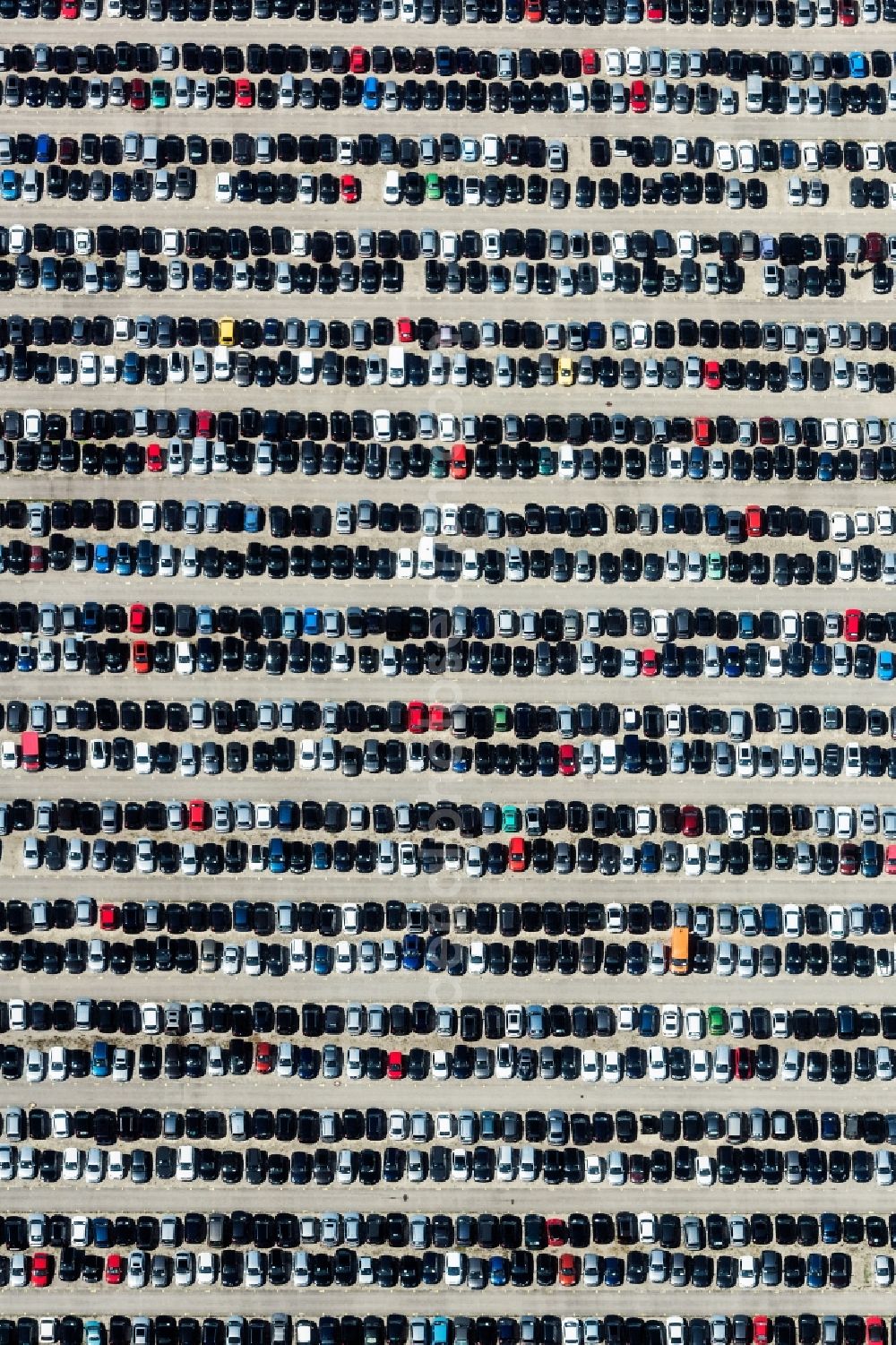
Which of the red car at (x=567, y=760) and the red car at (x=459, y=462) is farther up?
the red car at (x=459, y=462)

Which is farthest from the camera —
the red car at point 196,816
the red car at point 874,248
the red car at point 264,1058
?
the red car at point 874,248

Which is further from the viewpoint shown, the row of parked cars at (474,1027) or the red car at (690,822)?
the red car at (690,822)

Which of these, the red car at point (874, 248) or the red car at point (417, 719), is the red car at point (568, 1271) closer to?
the red car at point (417, 719)

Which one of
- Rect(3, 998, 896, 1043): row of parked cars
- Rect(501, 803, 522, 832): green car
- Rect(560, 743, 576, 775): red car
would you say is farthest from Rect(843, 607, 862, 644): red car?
Rect(501, 803, 522, 832): green car

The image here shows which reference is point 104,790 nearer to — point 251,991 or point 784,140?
point 251,991

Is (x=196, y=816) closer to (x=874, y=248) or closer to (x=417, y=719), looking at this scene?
(x=417, y=719)

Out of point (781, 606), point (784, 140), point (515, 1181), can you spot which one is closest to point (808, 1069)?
point (515, 1181)

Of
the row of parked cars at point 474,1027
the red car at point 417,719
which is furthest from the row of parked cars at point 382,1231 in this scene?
the red car at point 417,719

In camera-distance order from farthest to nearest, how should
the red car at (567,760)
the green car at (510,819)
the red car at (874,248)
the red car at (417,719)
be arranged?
the red car at (874,248) < the red car at (417,719) < the red car at (567,760) < the green car at (510,819)
